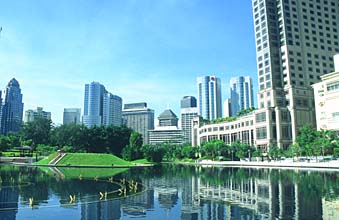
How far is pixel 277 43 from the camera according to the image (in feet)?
445

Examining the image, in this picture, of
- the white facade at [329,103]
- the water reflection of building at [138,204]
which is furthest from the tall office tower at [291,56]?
the water reflection of building at [138,204]

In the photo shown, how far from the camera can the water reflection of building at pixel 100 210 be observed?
76.2 ft

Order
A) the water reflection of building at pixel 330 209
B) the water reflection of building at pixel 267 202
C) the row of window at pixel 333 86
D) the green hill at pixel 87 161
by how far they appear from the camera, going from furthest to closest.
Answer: the row of window at pixel 333 86, the green hill at pixel 87 161, the water reflection of building at pixel 267 202, the water reflection of building at pixel 330 209

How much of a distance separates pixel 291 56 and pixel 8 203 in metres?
123

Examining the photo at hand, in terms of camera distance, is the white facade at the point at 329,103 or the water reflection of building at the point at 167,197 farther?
the white facade at the point at 329,103

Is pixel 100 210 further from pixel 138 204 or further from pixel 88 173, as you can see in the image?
pixel 88 173

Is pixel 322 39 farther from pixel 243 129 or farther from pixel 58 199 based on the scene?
pixel 58 199

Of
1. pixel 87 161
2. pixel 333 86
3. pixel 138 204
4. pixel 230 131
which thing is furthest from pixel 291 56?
pixel 138 204

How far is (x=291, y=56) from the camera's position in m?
130

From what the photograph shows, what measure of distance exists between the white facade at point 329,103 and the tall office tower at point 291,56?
1273 cm

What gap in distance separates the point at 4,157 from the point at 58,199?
9829cm

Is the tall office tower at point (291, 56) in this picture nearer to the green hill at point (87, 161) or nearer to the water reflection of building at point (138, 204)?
the green hill at point (87, 161)

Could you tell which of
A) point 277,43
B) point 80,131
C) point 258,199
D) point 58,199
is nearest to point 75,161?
point 80,131

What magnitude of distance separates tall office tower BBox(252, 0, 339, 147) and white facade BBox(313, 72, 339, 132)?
1273 cm
